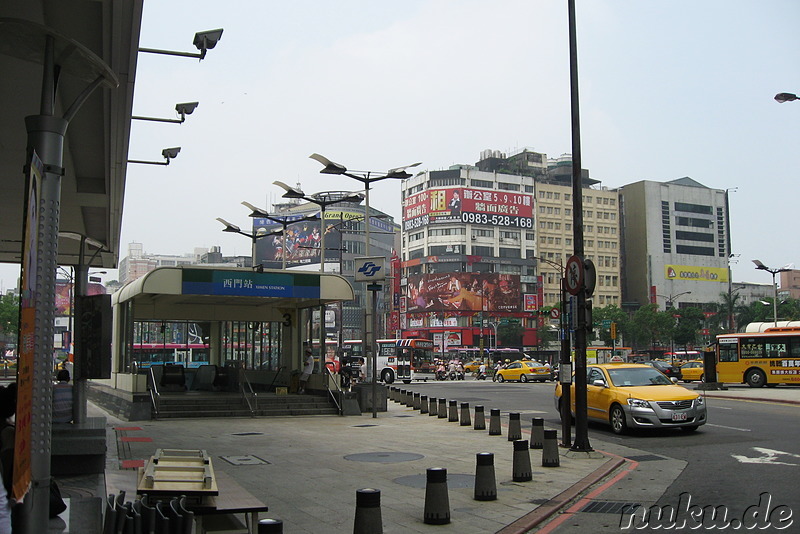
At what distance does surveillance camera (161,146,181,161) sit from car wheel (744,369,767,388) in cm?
3091

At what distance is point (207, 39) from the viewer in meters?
14.0

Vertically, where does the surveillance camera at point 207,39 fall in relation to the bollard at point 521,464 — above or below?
above

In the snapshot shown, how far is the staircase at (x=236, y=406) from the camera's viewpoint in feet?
69.4

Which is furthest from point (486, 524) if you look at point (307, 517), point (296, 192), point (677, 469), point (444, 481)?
point (296, 192)

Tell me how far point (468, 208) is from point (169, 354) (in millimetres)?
97820

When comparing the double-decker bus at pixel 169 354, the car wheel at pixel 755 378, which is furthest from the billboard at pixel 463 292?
the double-decker bus at pixel 169 354

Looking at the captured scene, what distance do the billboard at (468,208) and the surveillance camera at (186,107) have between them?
4136 inches

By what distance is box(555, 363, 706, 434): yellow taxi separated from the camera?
16.6m

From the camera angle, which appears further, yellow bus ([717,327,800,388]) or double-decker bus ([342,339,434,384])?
double-decker bus ([342,339,434,384])

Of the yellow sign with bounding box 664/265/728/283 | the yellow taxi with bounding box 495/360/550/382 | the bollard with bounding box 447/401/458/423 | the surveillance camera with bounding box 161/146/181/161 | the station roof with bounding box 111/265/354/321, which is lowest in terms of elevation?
the yellow taxi with bounding box 495/360/550/382

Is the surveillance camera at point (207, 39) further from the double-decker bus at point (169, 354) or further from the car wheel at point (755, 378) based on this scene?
the car wheel at point (755, 378)

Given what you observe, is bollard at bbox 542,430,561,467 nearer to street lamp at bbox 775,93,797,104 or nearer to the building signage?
the building signage

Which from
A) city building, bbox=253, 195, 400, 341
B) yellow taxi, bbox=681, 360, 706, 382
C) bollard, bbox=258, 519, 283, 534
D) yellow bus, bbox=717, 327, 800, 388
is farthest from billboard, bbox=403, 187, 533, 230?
bollard, bbox=258, 519, 283, 534

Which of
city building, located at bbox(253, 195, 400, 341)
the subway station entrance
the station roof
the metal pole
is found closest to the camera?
the metal pole
